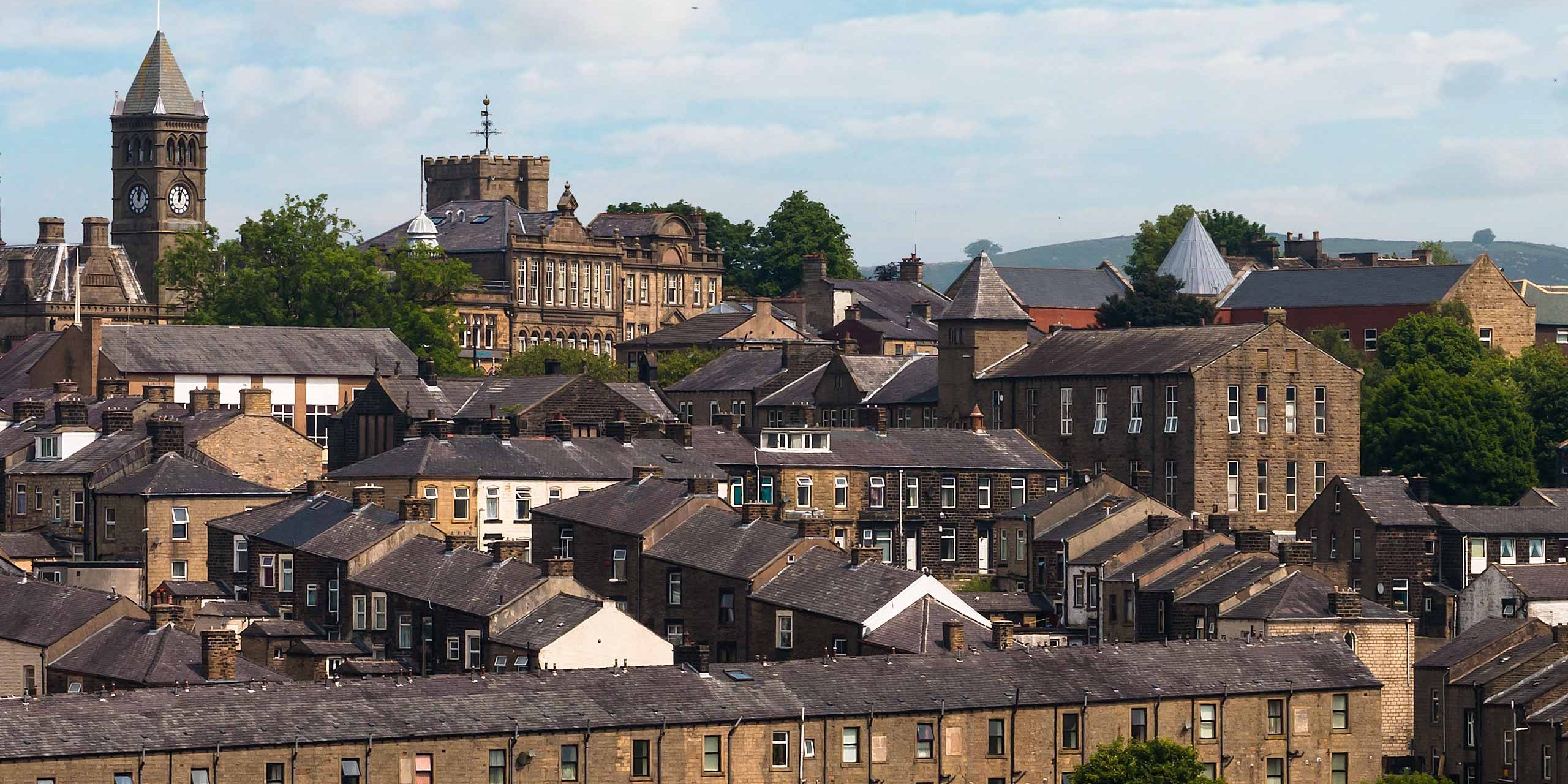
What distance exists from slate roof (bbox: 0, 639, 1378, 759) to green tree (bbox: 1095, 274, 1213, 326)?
59.4 metres

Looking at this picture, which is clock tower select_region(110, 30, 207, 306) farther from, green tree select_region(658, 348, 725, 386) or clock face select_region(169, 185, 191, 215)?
green tree select_region(658, 348, 725, 386)

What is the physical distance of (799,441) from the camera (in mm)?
104312

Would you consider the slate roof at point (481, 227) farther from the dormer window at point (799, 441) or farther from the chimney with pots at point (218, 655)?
the chimney with pots at point (218, 655)

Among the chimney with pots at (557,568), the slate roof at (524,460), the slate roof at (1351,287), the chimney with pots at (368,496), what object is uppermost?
the slate roof at (1351,287)

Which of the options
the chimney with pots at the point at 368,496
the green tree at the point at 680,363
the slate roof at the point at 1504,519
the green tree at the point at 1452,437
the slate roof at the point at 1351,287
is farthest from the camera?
the slate roof at the point at 1351,287

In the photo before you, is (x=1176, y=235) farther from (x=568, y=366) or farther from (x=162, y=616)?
(x=162, y=616)

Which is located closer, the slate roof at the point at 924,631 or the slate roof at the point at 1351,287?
the slate roof at the point at 924,631

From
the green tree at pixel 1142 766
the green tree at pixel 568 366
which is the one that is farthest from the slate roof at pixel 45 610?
the green tree at pixel 568 366

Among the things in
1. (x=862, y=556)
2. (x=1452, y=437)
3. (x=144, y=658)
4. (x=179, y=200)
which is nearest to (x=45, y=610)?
(x=144, y=658)

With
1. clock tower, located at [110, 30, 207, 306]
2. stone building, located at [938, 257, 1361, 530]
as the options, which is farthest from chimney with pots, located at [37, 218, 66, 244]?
stone building, located at [938, 257, 1361, 530]

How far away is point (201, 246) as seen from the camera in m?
153

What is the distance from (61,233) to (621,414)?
75.4 m

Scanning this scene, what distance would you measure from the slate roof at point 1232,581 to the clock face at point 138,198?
112016mm

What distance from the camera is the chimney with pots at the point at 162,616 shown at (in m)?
77.4
